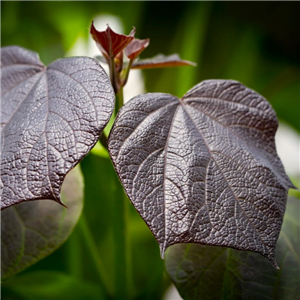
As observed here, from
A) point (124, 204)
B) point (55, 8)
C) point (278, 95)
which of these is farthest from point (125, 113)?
point (55, 8)

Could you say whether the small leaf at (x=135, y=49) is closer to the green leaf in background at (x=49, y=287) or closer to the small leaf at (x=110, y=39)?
the small leaf at (x=110, y=39)

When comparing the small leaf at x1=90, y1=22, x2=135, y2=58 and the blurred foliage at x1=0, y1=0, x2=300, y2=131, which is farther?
the blurred foliage at x1=0, y1=0, x2=300, y2=131

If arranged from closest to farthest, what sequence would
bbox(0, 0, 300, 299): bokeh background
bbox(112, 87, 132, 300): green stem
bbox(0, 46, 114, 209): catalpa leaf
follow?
bbox(0, 46, 114, 209): catalpa leaf → bbox(112, 87, 132, 300): green stem → bbox(0, 0, 300, 299): bokeh background

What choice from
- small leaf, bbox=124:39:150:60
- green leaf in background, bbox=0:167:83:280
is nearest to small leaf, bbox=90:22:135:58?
small leaf, bbox=124:39:150:60

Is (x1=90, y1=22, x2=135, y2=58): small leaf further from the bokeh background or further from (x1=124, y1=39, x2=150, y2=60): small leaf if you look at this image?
the bokeh background

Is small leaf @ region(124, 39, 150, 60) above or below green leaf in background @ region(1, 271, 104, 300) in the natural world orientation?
above

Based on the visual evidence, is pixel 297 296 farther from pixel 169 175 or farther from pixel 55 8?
pixel 55 8

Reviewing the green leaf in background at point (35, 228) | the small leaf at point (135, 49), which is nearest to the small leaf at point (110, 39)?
the small leaf at point (135, 49)
